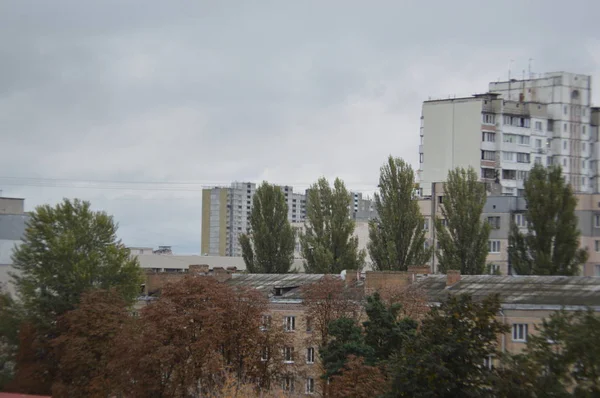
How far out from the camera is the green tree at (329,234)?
74625mm

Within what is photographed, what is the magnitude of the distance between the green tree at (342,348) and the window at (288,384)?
381cm

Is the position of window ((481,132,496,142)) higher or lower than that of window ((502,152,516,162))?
higher

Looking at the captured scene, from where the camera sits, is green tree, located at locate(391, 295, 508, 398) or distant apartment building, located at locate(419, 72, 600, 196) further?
distant apartment building, located at locate(419, 72, 600, 196)

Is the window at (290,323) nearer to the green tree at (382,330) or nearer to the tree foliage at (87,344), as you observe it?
the tree foliage at (87,344)

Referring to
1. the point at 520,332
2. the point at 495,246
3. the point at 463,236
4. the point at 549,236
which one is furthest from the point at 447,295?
the point at 495,246

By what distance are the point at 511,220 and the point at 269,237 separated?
1110 inches

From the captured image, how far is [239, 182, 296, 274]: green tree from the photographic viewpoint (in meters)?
79.8

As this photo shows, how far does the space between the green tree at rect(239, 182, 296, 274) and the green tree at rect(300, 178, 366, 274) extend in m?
2.11

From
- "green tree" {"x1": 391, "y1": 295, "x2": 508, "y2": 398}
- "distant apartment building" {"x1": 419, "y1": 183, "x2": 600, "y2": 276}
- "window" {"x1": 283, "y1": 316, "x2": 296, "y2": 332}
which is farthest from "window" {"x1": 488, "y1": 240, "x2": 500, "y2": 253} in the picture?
"green tree" {"x1": 391, "y1": 295, "x2": 508, "y2": 398}

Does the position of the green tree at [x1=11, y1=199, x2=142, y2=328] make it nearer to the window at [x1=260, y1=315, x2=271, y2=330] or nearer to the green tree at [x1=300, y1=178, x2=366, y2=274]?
the window at [x1=260, y1=315, x2=271, y2=330]

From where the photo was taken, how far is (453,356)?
92.4 feet

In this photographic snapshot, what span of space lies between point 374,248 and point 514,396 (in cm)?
Result: 4689

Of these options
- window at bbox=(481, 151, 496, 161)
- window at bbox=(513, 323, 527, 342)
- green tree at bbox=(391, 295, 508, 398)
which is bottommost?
window at bbox=(513, 323, 527, 342)

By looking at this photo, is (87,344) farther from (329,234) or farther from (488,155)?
(488,155)
